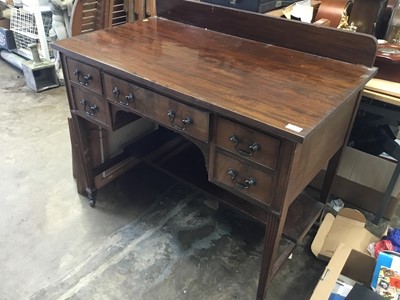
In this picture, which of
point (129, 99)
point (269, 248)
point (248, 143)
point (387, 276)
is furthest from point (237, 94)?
point (387, 276)

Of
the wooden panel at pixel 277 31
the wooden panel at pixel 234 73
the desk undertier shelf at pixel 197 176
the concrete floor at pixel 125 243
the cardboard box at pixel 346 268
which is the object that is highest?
the wooden panel at pixel 277 31

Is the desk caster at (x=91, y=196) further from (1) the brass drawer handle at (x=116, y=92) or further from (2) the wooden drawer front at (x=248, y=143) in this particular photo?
(2) the wooden drawer front at (x=248, y=143)

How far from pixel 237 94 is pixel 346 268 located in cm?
88

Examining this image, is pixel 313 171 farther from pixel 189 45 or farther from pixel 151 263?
pixel 151 263

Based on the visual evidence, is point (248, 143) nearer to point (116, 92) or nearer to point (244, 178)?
point (244, 178)

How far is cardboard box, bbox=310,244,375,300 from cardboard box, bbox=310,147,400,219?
1.53ft

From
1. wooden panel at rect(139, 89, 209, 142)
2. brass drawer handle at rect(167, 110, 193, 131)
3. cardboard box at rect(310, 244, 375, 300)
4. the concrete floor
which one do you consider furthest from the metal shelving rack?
cardboard box at rect(310, 244, 375, 300)

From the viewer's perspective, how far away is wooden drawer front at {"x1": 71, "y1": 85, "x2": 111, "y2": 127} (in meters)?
1.42

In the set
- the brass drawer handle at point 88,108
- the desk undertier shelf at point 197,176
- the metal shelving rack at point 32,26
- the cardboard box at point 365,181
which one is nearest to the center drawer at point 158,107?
the brass drawer handle at point 88,108

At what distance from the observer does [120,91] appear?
51.0 inches

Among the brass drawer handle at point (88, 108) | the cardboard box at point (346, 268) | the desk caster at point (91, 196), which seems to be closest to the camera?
the cardboard box at point (346, 268)

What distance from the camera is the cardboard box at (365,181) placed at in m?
1.70

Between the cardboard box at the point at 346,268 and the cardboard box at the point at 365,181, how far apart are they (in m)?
0.47

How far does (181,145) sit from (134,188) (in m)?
0.36
